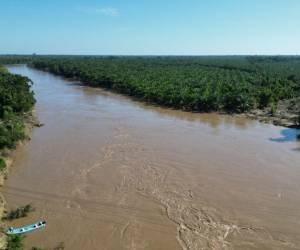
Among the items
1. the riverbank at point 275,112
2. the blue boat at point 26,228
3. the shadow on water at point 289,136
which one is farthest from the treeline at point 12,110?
the shadow on water at point 289,136

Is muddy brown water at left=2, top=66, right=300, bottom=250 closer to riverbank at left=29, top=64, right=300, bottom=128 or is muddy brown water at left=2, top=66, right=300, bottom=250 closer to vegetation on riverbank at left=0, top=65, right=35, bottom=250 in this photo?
vegetation on riverbank at left=0, top=65, right=35, bottom=250

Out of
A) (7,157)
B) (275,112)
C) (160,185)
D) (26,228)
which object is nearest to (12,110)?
(7,157)

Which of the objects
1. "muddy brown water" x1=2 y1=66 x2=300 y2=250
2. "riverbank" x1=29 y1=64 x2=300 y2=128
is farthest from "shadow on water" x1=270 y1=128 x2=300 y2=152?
"riverbank" x1=29 y1=64 x2=300 y2=128

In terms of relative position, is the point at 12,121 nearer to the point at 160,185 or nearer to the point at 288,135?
the point at 160,185

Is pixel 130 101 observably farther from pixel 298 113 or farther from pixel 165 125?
pixel 298 113

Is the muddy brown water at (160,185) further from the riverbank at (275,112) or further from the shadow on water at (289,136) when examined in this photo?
the riverbank at (275,112)

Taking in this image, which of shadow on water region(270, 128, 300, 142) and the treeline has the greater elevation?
the treeline

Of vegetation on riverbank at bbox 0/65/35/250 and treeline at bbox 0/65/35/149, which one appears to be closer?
vegetation on riverbank at bbox 0/65/35/250
